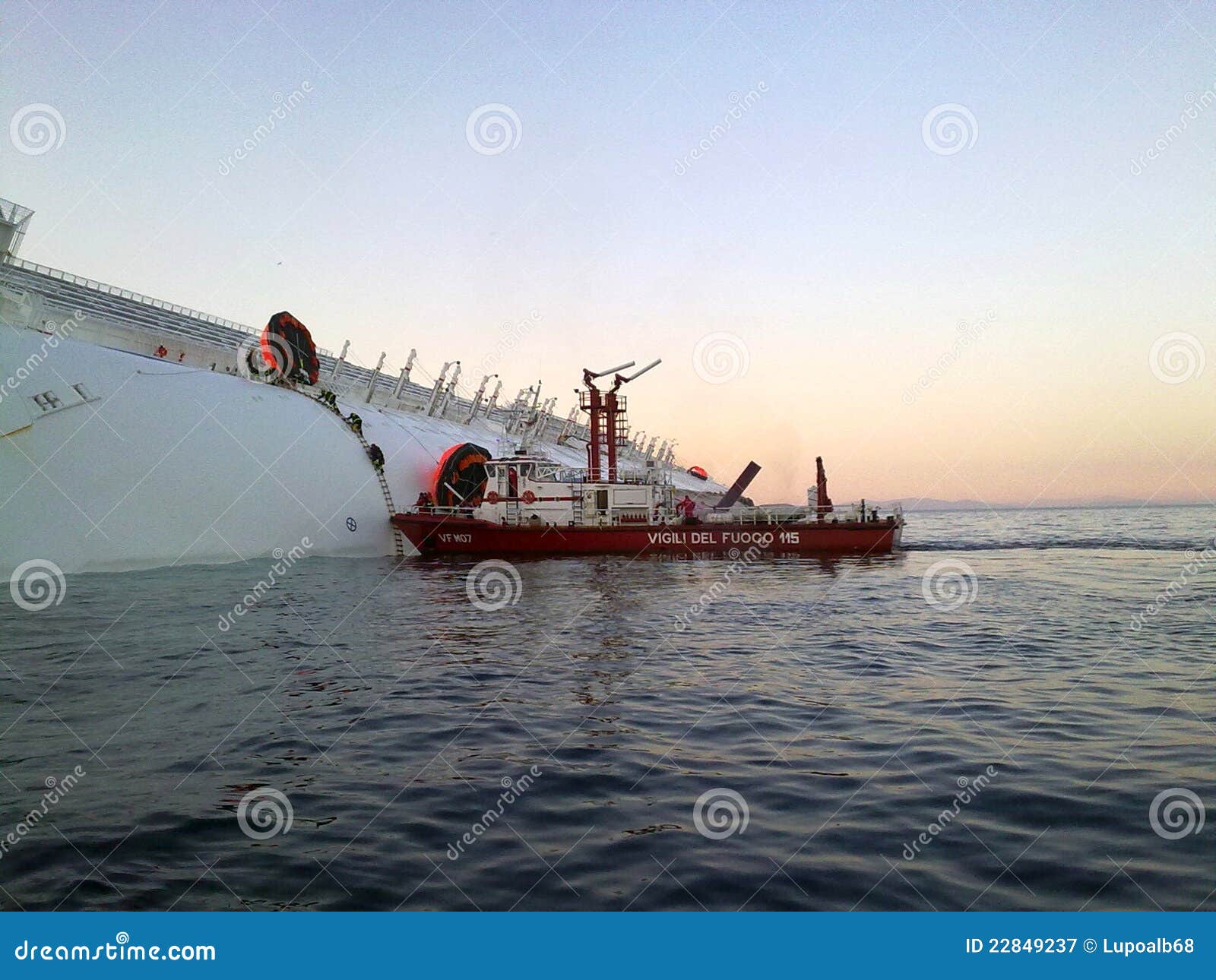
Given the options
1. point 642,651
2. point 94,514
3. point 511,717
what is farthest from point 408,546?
point 511,717

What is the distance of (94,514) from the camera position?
2020cm

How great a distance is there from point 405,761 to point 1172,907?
20.4 ft

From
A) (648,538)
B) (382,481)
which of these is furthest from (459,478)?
(648,538)
